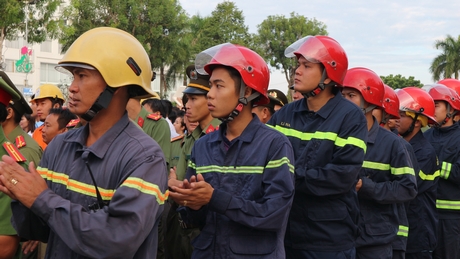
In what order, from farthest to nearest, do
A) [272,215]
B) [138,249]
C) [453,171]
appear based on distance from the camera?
[453,171]
[272,215]
[138,249]

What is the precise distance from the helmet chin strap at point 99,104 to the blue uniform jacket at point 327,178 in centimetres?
194

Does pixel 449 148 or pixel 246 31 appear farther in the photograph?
pixel 246 31

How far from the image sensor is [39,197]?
8.79ft

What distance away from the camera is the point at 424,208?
23.0 feet

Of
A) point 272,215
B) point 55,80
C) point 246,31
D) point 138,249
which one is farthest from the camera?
point 55,80

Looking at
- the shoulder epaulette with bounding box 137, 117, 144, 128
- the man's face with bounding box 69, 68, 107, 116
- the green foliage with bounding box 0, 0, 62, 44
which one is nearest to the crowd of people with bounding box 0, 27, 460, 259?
the man's face with bounding box 69, 68, 107, 116

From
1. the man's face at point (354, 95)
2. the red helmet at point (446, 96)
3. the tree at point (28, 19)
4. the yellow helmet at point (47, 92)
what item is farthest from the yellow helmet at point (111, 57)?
the tree at point (28, 19)

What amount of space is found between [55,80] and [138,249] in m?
60.9

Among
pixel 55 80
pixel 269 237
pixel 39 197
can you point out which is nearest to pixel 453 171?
pixel 269 237

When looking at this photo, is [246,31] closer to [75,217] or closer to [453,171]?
[453,171]

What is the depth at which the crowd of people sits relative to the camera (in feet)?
9.04

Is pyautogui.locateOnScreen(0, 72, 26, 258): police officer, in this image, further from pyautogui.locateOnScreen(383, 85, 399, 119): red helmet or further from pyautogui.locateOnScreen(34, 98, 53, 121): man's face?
pyautogui.locateOnScreen(34, 98, 53, 121): man's face

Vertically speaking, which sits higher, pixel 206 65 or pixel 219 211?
pixel 206 65

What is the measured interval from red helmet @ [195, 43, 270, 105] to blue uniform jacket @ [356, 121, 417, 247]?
1757 millimetres
